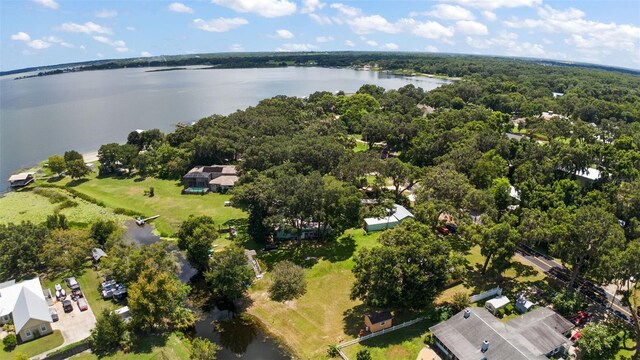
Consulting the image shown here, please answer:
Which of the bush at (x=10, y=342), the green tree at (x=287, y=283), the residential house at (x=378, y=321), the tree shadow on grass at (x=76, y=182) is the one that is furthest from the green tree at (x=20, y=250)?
the residential house at (x=378, y=321)

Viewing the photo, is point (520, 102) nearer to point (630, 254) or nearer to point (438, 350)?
point (630, 254)

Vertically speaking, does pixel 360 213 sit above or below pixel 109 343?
above

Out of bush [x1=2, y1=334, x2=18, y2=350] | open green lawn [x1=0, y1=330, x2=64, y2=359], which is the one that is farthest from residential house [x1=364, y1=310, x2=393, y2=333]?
bush [x1=2, y1=334, x2=18, y2=350]

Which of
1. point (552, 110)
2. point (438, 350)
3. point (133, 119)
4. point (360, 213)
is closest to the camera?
point (438, 350)

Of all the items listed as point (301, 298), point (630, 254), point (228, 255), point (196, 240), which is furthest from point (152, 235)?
point (630, 254)

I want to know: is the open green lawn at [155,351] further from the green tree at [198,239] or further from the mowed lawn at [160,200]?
the mowed lawn at [160,200]

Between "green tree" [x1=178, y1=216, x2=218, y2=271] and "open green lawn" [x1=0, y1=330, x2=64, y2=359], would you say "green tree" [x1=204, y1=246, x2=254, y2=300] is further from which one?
"open green lawn" [x1=0, y1=330, x2=64, y2=359]

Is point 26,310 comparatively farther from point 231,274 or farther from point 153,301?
point 231,274
